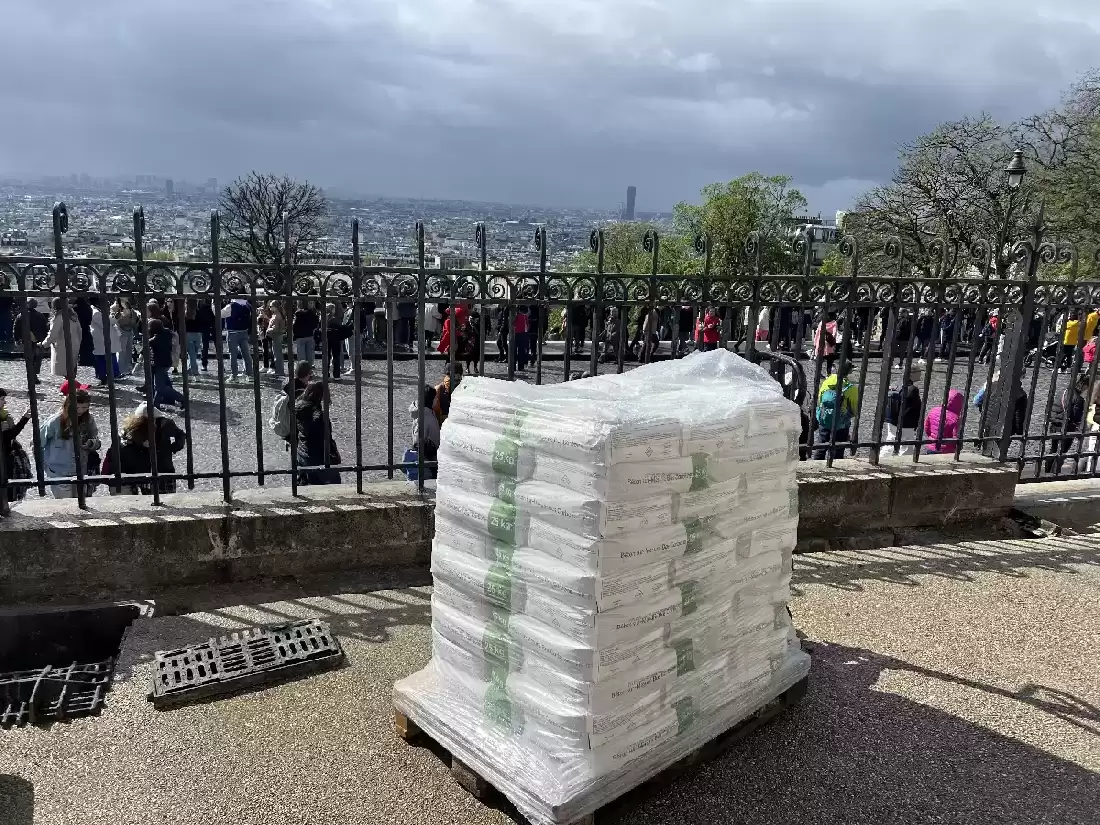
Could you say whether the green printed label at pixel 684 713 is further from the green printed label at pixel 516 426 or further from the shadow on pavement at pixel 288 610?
the shadow on pavement at pixel 288 610

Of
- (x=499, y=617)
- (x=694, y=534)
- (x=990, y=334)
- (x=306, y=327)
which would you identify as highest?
(x=990, y=334)

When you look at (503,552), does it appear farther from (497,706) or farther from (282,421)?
(282,421)

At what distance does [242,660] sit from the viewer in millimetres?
4070

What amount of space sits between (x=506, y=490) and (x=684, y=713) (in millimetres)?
1122

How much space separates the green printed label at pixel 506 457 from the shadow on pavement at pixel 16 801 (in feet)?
6.95

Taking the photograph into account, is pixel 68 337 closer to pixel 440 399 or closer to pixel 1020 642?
pixel 440 399

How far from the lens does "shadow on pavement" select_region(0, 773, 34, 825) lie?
3021 millimetres

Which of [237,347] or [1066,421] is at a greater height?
[1066,421]

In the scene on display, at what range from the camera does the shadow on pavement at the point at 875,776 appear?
10.5 feet

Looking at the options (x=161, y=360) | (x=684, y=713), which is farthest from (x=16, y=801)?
(x=161, y=360)

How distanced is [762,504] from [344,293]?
2839mm

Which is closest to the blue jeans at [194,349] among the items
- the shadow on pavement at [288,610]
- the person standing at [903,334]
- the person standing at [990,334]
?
the shadow on pavement at [288,610]

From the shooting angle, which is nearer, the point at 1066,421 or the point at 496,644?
the point at 496,644

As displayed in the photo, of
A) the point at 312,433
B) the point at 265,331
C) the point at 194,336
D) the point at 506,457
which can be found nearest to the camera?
the point at 506,457
